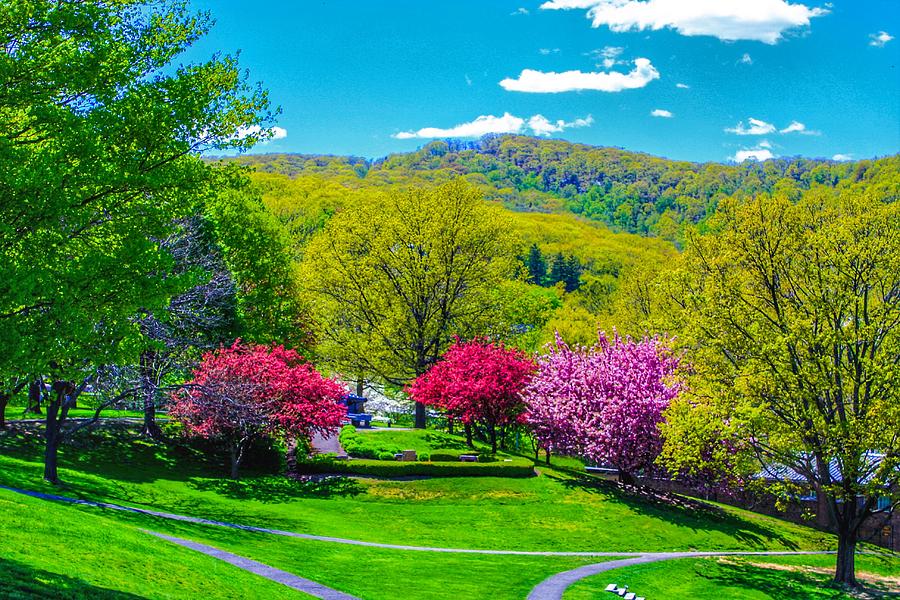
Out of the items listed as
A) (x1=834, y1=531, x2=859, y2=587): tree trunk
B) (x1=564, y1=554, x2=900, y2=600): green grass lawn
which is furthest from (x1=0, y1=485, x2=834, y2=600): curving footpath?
(x1=834, y1=531, x2=859, y2=587): tree trunk

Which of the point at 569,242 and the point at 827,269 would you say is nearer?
the point at 827,269

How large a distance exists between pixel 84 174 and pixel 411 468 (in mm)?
23869

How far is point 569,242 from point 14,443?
6262 inches

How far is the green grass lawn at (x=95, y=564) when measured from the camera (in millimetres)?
12031

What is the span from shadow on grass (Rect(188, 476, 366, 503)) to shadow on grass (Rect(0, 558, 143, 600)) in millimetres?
16842

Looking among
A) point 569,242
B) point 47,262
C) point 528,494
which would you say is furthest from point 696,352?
point 569,242

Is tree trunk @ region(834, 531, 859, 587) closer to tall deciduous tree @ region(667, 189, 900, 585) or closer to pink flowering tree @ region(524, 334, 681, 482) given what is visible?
tall deciduous tree @ region(667, 189, 900, 585)

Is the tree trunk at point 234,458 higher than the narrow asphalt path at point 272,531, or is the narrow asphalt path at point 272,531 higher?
the tree trunk at point 234,458

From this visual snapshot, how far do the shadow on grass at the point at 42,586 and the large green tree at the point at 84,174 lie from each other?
124 inches

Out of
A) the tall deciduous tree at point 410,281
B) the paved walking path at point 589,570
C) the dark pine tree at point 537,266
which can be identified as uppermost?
the dark pine tree at point 537,266

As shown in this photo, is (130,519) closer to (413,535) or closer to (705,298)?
(413,535)

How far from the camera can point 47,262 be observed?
11.6 m

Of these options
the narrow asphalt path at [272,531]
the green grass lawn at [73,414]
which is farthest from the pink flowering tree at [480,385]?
the green grass lawn at [73,414]

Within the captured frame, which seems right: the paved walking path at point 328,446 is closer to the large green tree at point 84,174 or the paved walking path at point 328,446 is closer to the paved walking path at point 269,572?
the paved walking path at point 269,572
